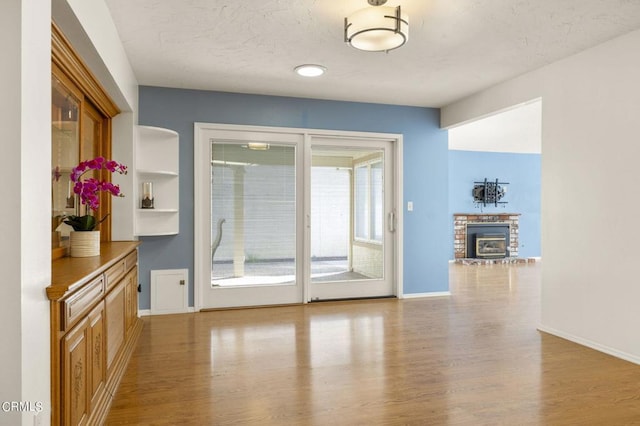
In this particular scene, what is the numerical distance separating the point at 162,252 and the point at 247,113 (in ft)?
5.78

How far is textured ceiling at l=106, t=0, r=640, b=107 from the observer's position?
2760mm

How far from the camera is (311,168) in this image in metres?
5.08

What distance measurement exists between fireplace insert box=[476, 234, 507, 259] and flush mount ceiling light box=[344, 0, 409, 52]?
741 cm

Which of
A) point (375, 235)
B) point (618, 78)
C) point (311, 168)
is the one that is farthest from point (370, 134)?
point (618, 78)

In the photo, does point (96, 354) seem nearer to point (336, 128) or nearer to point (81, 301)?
point (81, 301)

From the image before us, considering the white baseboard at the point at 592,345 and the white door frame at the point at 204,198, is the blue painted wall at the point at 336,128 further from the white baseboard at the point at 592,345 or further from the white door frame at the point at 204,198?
the white baseboard at the point at 592,345

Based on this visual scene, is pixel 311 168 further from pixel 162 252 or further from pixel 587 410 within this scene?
pixel 587 410

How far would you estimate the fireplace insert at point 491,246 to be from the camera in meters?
9.38

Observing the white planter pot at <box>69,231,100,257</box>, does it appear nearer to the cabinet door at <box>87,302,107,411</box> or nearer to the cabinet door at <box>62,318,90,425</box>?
the cabinet door at <box>87,302,107,411</box>

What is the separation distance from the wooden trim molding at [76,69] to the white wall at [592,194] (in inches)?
145

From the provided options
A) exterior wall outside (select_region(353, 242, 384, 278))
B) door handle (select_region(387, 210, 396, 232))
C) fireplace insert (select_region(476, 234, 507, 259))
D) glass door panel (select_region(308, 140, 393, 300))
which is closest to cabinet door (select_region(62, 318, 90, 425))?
glass door panel (select_region(308, 140, 393, 300))

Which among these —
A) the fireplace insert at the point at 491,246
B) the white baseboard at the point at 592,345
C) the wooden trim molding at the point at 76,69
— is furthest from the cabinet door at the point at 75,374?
the fireplace insert at the point at 491,246

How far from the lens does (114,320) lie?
8.96ft

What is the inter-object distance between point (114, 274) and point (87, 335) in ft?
2.32
